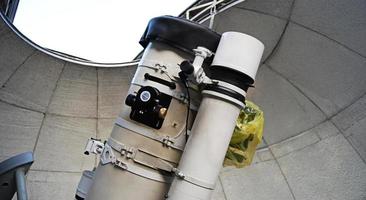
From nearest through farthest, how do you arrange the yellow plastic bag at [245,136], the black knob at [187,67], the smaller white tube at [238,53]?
the black knob at [187,67] → the smaller white tube at [238,53] → the yellow plastic bag at [245,136]

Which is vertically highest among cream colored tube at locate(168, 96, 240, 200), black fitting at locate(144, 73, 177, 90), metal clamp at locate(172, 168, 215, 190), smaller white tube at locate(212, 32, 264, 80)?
smaller white tube at locate(212, 32, 264, 80)

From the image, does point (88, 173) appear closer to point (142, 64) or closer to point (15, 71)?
point (142, 64)

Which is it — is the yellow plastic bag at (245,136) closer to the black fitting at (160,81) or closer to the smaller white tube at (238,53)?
the smaller white tube at (238,53)

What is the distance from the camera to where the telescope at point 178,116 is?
57.2 inches

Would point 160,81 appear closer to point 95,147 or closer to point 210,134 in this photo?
point 210,134

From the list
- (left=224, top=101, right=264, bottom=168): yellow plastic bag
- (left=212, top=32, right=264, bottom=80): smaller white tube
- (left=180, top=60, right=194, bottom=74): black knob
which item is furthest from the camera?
(left=224, top=101, right=264, bottom=168): yellow plastic bag

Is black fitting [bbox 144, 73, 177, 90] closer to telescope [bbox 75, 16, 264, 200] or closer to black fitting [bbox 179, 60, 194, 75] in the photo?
telescope [bbox 75, 16, 264, 200]

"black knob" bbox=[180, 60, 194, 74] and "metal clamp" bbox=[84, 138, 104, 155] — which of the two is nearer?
"black knob" bbox=[180, 60, 194, 74]

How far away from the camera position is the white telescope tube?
1426 mm

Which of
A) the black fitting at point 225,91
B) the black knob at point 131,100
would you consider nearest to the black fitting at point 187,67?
the black fitting at point 225,91

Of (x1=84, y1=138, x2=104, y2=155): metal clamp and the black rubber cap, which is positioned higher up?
the black rubber cap

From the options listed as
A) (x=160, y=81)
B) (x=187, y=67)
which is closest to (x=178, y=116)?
(x=160, y=81)

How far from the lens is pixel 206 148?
145 centimetres

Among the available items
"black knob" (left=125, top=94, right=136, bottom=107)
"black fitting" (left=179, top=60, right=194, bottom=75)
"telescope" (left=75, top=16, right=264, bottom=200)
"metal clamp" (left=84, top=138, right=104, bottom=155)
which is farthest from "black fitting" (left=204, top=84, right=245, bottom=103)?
"metal clamp" (left=84, top=138, right=104, bottom=155)
